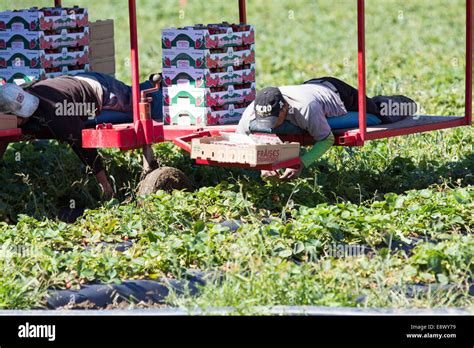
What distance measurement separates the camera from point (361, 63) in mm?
8102

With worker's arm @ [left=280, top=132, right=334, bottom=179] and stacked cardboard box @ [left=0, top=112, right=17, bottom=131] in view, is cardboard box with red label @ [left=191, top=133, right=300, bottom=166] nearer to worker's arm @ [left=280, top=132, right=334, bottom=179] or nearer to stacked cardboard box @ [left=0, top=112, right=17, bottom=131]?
worker's arm @ [left=280, top=132, right=334, bottom=179]

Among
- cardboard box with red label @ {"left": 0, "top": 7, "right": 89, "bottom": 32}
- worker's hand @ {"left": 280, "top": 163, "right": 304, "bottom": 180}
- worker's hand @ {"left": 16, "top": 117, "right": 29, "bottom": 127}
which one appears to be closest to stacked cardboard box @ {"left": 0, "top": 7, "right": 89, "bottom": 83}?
cardboard box with red label @ {"left": 0, "top": 7, "right": 89, "bottom": 32}

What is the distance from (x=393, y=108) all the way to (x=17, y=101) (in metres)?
2.84

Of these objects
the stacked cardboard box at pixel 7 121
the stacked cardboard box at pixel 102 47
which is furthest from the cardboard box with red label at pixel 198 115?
the stacked cardboard box at pixel 102 47

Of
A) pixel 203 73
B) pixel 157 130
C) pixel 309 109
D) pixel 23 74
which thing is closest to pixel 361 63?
pixel 309 109

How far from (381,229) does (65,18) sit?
348 centimetres

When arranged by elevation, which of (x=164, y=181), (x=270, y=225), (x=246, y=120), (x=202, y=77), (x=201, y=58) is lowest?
(x=270, y=225)

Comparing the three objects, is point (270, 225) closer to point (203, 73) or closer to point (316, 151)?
point (316, 151)

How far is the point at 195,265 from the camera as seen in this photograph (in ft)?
22.8

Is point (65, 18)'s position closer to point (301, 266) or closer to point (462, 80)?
point (301, 266)

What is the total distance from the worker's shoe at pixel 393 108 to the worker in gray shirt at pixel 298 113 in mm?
408

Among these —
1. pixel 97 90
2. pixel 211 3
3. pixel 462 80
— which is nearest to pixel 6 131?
pixel 97 90

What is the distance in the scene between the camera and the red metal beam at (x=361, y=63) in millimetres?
8031
